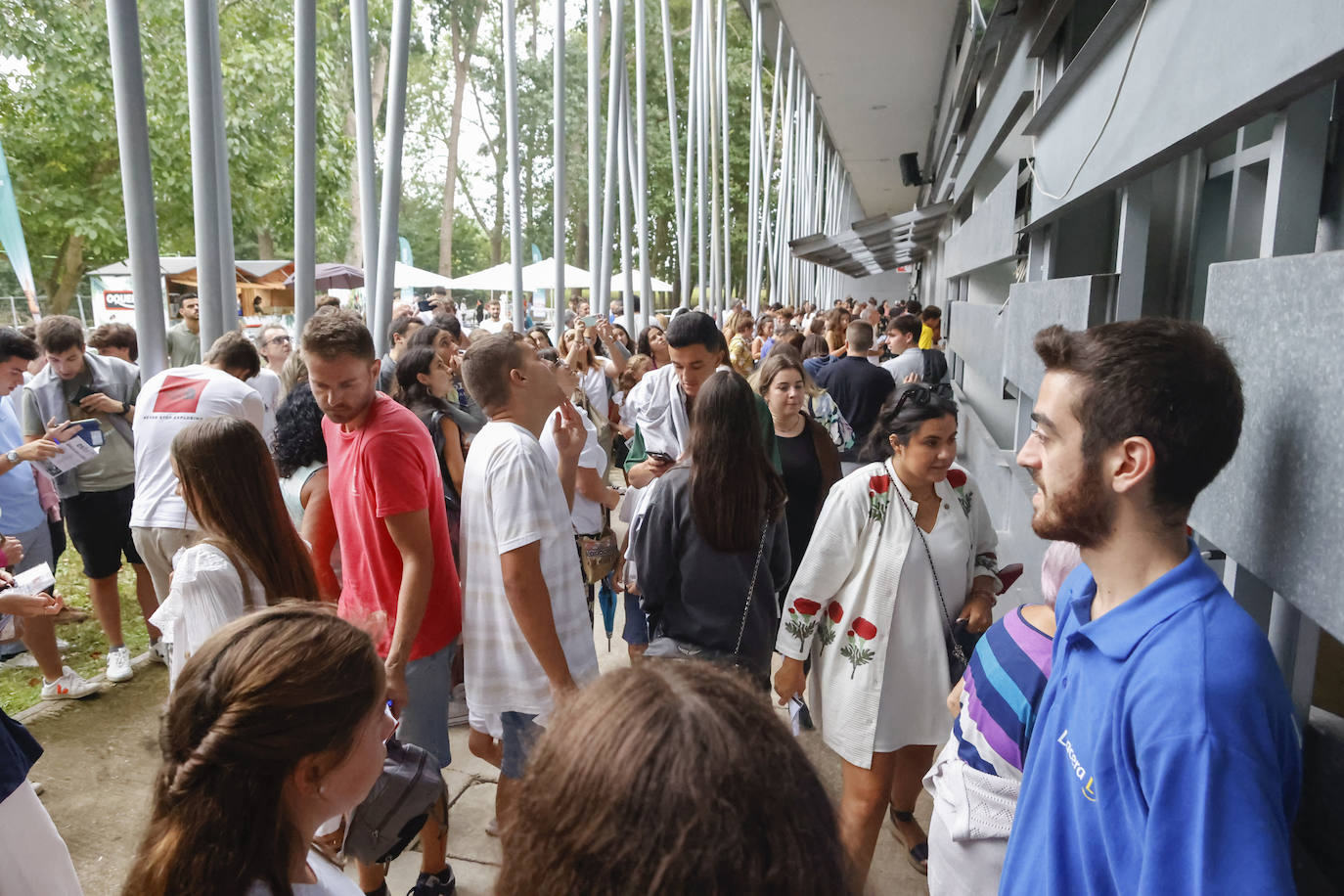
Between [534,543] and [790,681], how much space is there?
1.08m

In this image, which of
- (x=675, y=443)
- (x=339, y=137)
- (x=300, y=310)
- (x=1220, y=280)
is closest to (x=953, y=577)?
(x=1220, y=280)

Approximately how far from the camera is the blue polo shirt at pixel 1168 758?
1143 mm

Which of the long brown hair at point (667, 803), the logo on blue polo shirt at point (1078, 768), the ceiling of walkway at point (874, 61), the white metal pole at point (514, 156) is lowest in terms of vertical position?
the logo on blue polo shirt at point (1078, 768)

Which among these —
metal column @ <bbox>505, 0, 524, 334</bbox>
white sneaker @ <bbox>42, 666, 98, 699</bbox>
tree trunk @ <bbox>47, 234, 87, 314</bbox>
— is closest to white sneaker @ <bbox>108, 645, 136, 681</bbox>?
white sneaker @ <bbox>42, 666, 98, 699</bbox>

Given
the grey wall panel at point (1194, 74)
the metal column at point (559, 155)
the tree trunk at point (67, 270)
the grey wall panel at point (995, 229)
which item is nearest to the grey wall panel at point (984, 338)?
the grey wall panel at point (995, 229)

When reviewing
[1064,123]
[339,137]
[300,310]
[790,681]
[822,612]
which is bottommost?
[790,681]

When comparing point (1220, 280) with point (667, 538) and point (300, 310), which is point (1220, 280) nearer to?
point (667, 538)

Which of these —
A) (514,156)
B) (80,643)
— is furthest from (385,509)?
(514,156)

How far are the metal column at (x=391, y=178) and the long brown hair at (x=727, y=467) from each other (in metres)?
4.43

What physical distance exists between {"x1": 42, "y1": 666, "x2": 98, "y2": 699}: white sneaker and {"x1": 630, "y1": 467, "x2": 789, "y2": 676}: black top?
368 centimetres

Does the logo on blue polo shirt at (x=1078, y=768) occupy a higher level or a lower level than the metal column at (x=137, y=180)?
lower

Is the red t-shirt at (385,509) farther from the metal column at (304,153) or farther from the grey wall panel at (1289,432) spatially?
the metal column at (304,153)

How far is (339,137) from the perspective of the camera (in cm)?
2134

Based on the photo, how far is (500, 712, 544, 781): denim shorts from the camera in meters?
3.00
